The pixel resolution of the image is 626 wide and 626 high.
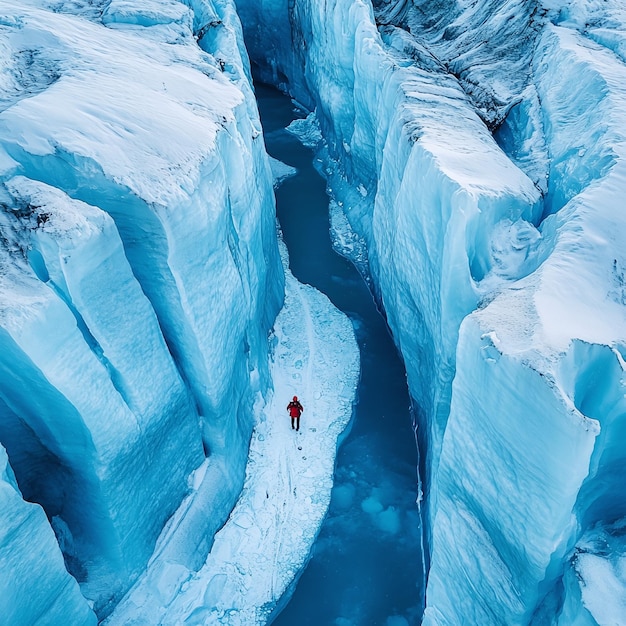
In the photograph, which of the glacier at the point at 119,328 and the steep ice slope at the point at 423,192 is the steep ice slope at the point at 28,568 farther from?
the steep ice slope at the point at 423,192

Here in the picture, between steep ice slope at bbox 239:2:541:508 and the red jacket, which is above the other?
steep ice slope at bbox 239:2:541:508

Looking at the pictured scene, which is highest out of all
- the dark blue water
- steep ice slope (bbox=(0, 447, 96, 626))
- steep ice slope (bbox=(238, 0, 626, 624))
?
steep ice slope (bbox=(238, 0, 626, 624))

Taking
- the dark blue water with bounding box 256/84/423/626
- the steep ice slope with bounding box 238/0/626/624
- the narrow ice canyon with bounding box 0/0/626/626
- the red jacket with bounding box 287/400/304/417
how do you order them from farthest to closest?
the red jacket with bounding box 287/400/304/417 → the dark blue water with bounding box 256/84/423/626 → the narrow ice canyon with bounding box 0/0/626/626 → the steep ice slope with bounding box 238/0/626/624

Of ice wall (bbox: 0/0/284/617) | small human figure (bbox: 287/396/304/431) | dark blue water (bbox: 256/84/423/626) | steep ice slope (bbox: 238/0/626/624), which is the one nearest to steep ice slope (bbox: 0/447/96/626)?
ice wall (bbox: 0/0/284/617)

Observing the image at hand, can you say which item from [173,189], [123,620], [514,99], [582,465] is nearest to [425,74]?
[514,99]

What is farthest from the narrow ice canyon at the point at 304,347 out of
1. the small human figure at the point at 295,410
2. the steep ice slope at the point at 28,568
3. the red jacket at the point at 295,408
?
the red jacket at the point at 295,408

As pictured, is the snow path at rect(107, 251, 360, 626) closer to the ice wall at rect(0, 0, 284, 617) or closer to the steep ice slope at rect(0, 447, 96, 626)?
the ice wall at rect(0, 0, 284, 617)
